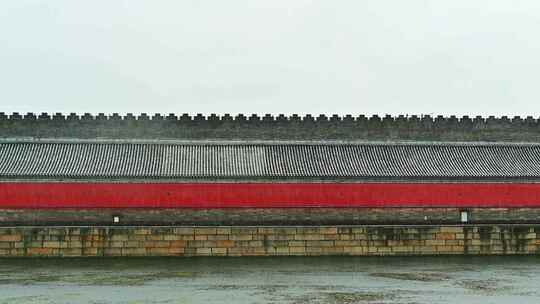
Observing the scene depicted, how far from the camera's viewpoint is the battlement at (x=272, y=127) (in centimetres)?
2836

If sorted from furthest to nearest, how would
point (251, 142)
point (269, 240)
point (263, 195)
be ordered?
point (251, 142) < point (263, 195) < point (269, 240)

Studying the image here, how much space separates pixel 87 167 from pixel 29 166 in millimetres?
1815

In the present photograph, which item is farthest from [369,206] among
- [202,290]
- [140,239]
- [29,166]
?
[202,290]

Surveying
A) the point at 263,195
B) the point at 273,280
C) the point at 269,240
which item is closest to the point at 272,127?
the point at 263,195

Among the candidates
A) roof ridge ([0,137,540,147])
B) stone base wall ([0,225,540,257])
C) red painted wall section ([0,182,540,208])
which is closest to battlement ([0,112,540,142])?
roof ridge ([0,137,540,147])

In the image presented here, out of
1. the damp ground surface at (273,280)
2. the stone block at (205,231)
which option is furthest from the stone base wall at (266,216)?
the damp ground surface at (273,280)

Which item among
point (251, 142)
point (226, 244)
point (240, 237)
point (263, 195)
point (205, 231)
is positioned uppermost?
point (251, 142)

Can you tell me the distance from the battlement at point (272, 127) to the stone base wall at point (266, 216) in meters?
4.33

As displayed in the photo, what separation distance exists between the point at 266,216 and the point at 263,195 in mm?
739

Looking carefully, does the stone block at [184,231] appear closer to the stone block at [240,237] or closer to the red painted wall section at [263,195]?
the stone block at [240,237]

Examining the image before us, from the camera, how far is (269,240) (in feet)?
66.1

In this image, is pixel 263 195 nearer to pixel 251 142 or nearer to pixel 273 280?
pixel 251 142

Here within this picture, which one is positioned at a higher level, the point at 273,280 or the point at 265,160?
the point at 265,160

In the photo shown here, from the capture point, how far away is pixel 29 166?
25859mm
